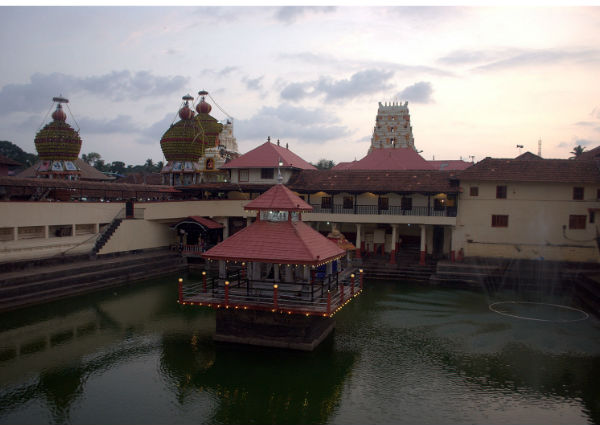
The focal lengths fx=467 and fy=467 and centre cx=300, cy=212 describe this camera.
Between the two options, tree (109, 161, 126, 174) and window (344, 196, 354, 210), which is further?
tree (109, 161, 126, 174)

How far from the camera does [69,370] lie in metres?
13.6

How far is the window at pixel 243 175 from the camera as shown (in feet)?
115

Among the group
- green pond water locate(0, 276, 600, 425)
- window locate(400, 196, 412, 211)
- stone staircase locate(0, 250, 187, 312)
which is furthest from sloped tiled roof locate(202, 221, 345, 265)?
window locate(400, 196, 412, 211)

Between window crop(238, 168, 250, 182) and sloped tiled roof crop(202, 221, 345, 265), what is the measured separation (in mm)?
19020

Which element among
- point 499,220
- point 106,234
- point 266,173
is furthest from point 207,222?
point 499,220

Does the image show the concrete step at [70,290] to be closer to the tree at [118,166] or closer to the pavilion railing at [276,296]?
the pavilion railing at [276,296]

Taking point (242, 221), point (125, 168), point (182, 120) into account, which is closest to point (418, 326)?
point (242, 221)

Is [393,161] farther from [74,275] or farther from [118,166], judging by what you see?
[118,166]

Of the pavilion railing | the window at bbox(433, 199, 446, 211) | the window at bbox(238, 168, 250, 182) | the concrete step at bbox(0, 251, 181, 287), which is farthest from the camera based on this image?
the window at bbox(238, 168, 250, 182)

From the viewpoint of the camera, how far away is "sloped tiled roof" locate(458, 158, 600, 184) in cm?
2719

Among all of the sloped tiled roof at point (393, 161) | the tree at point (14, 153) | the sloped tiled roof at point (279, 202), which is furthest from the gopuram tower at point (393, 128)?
the tree at point (14, 153)

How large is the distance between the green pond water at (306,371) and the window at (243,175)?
1647cm

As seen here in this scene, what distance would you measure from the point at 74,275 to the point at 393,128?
1289 inches

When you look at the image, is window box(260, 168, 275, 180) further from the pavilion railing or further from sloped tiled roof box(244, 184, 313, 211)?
the pavilion railing
